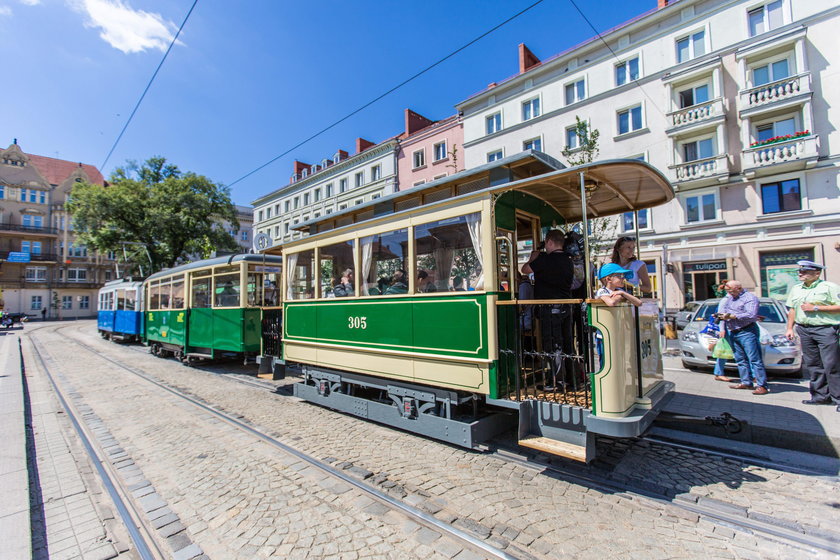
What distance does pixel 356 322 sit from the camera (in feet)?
18.7

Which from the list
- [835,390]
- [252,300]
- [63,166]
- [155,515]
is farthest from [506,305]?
[63,166]

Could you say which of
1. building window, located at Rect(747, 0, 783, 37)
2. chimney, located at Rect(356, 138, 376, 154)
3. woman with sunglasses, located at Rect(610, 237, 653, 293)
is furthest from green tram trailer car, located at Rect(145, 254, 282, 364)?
chimney, located at Rect(356, 138, 376, 154)

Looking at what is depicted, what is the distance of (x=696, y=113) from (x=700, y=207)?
4.04 m

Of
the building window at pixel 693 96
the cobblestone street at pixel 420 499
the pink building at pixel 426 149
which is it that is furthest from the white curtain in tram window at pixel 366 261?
the pink building at pixel 426 149

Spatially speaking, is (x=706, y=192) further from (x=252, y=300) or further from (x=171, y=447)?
(x=171, y=447)

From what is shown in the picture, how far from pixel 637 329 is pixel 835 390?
372 centimetres

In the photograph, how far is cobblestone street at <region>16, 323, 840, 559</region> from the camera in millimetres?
2805

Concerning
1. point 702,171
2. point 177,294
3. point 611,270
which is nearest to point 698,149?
point 702,171

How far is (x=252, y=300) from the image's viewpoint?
967 centimetres

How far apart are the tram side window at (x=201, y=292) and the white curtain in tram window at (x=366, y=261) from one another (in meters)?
6.72

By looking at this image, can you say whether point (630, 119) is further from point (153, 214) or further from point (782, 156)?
point (153, 214)

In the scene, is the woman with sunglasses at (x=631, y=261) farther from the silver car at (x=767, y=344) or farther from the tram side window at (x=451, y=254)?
the silver car at (x=767, y=344)

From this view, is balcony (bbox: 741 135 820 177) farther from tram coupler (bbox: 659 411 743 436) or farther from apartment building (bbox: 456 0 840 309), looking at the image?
tram coupler (bbox: 659 411 743 436)

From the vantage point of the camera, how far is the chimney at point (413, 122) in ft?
100
